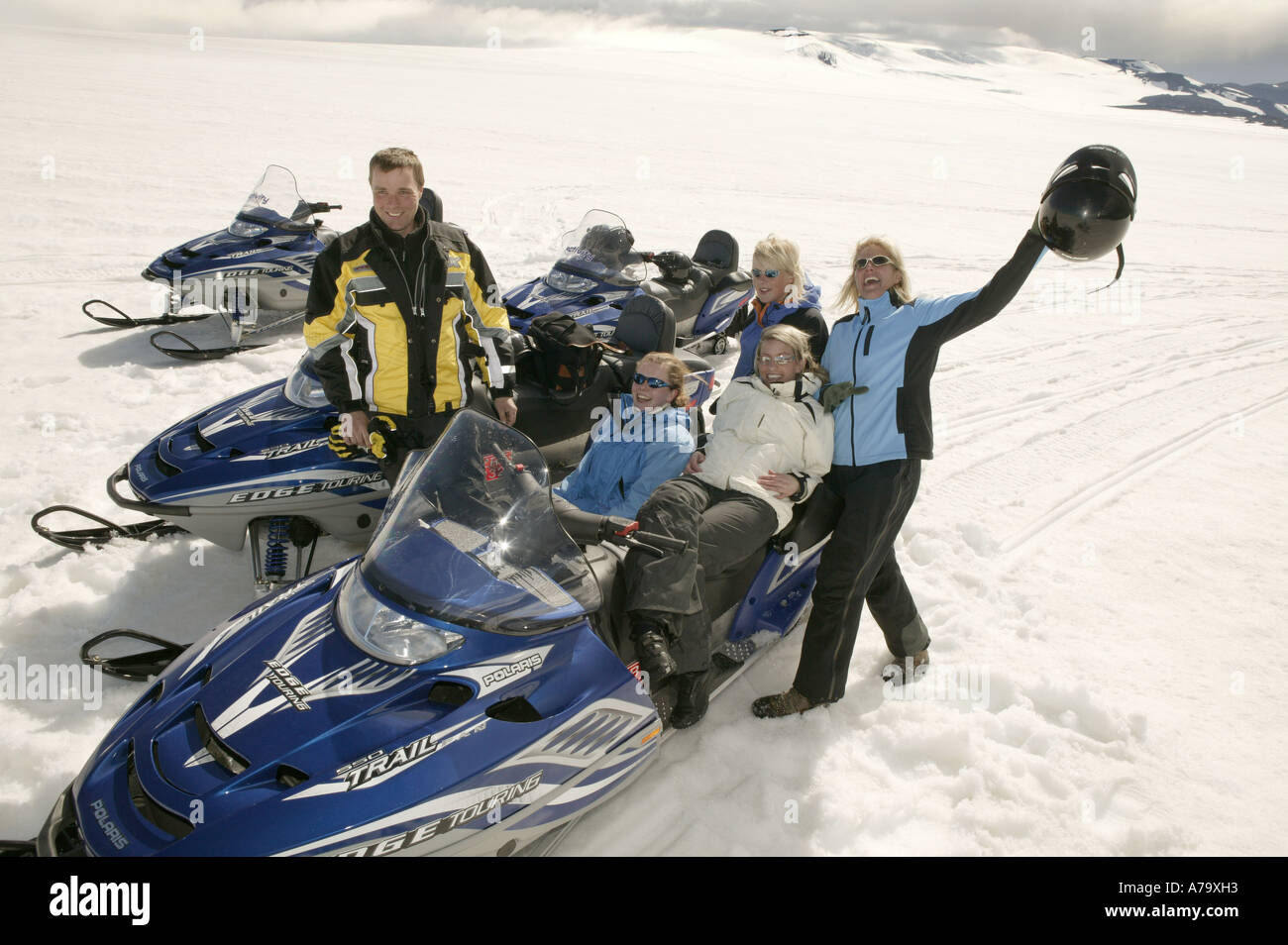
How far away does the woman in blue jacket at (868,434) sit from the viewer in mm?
3127

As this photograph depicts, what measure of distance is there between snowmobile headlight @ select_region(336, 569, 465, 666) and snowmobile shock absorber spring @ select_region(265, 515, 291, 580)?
163cm

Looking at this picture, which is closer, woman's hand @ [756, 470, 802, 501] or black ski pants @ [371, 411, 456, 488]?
woman's hand @ [756, 470, 802, 501]

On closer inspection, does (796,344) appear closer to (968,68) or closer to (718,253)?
(718,253)

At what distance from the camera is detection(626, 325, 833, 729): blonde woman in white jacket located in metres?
2.76

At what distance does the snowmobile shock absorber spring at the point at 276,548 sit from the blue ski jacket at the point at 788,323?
2135 mm

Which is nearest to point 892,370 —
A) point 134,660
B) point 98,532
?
point 134,660

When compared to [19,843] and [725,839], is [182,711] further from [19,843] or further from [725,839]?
[725,839]

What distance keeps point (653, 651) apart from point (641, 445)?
1247 millimetres

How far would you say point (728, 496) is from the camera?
334cm

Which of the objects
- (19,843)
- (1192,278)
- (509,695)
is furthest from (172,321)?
(1192,278)

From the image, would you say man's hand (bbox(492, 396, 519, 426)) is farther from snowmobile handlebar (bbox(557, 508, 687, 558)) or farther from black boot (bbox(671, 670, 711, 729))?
black boot (bbox(671, 670, 711, 729))

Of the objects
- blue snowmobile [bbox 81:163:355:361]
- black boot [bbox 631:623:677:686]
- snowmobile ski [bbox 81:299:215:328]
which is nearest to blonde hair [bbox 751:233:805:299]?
black boot [bbox 631:623:677:686]

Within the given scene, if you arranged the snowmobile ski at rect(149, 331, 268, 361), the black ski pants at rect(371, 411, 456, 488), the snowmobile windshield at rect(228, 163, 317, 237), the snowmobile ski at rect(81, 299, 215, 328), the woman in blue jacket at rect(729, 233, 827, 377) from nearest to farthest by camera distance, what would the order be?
1. the black ski pants at rect(371, 411, 456, 488)
2. the woman in blue jacket at rect(729, 233, 827, 377)
3. the snowmobile ski at rect(149, 331, 268, 361)
4. the snowmobile ski at rect(81, 299, 215, 328)
5. the snowmobile windshield at rect(228, 163, 317, 237)

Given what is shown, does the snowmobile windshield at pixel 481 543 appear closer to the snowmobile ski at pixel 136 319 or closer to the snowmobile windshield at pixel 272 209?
the snowmobile ski at pixel 136 319
